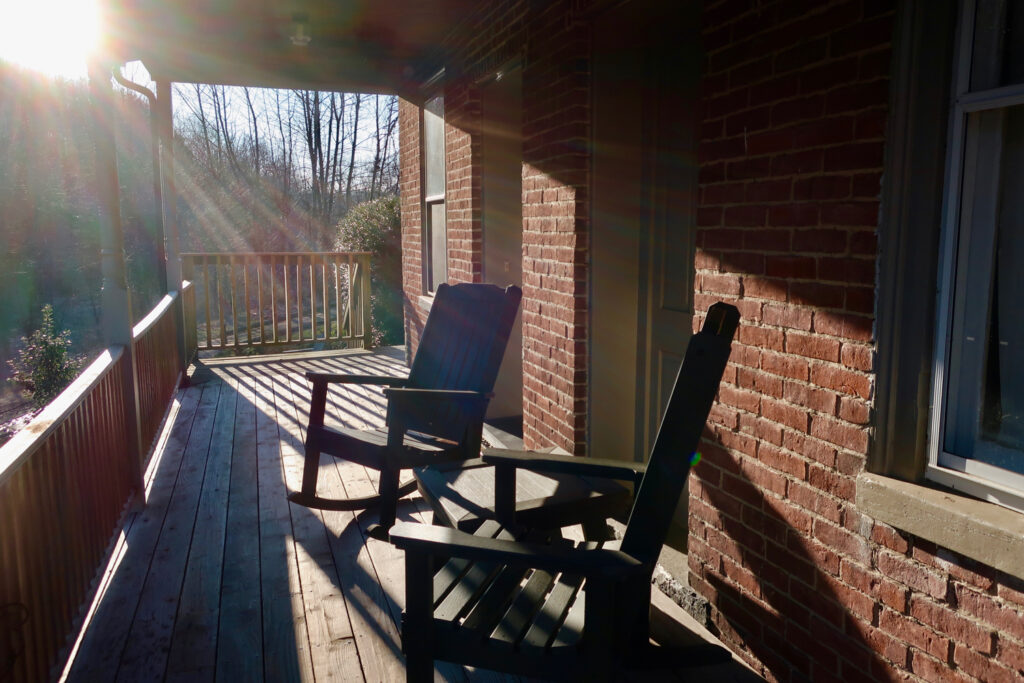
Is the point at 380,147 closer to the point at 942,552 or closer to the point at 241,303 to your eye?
the point at 241,303

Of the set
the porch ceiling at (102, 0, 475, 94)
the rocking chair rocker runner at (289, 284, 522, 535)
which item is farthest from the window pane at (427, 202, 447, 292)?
the rocking chair rocker runner at (289, 284, 522, 535)

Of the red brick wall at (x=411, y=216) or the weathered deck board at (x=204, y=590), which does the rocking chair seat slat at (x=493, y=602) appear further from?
the red brick wall at (x=411, y=216)

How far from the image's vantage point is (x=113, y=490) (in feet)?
10.7

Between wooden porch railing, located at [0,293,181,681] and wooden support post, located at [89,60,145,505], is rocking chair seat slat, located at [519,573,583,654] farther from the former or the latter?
wooden support post, located at [89,60,145,505]

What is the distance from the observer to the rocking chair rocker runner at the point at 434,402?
3.19 meters

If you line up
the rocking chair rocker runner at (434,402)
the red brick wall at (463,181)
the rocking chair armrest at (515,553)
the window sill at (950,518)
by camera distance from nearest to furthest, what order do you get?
the window sill at (950,518), the rocking chair armrest at (515,553), the rocking chair rocker runner at (434,402), the red brick wall at (463,181)

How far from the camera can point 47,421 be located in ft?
7.66

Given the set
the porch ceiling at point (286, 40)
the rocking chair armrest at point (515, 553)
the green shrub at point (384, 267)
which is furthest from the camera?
the green shrub at point (384, 267)

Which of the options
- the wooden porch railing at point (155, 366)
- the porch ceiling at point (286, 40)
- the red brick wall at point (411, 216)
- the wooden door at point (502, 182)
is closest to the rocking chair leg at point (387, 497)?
the wooden porch railing at point (155, 366)

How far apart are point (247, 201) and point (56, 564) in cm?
1958

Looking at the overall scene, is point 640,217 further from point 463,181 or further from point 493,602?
point 463,181

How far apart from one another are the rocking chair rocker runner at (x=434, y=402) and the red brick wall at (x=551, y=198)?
1.04ft

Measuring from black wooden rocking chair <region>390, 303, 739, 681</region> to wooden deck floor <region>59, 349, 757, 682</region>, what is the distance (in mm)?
495

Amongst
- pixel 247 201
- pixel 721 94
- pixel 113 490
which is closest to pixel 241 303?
pixel 247 201
